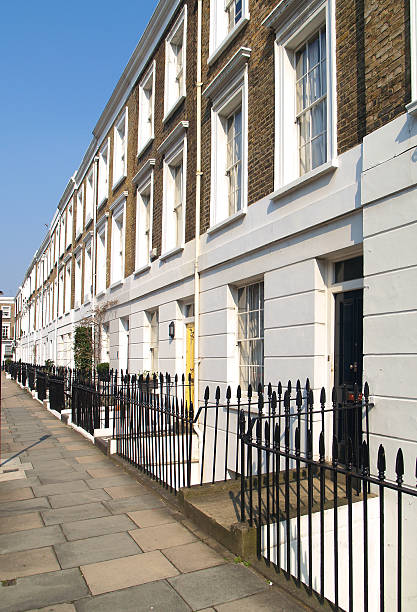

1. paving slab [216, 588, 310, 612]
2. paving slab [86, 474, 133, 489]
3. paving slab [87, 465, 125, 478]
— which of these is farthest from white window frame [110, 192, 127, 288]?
paving slab [216, 588, 310, 612]

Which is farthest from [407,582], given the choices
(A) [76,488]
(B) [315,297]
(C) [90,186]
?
(C) [90,186]

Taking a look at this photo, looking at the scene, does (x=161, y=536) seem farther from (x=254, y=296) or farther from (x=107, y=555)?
(x=254, y=296)

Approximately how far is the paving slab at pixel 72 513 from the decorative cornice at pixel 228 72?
7.19 meters

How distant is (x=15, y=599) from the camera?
3691mm

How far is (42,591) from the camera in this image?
3.81 meters

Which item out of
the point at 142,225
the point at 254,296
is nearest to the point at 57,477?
the point at 254,296

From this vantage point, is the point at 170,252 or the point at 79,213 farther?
the point at 79,213

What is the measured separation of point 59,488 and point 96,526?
1742 millimetres

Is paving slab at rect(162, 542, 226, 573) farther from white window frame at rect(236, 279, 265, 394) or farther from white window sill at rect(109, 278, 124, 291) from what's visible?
white window sill at rect(109, 278, 124, 291)

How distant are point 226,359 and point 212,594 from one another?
A: 5484 mm

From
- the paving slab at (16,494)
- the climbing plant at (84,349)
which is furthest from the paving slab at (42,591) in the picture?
the climbing plant at (84,349)

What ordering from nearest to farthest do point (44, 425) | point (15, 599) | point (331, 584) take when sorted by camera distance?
point (15, 599)
point (331, 584)
point (44, 425)

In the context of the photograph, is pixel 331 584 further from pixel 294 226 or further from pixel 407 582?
pixel 294 226

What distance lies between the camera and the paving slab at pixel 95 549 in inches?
173
